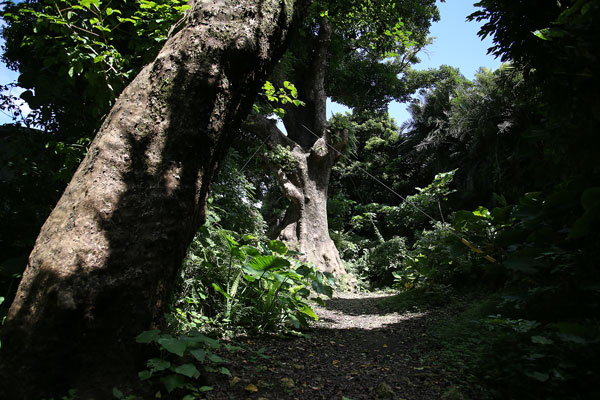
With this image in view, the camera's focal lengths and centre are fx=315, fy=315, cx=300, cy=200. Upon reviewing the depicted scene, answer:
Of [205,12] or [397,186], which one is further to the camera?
[397,186]

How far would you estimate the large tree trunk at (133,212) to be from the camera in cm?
139

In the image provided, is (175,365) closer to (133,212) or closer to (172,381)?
(172,381)

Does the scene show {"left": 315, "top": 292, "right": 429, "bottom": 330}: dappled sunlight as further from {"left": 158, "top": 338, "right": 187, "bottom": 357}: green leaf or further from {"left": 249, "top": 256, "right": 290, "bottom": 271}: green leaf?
{"left": 158, "top": 338, "right": 187, "bottom": 357}: green leaf

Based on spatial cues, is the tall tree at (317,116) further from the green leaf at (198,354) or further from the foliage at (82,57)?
the green leaf at (198,354)

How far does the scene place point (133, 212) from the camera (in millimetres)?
1659

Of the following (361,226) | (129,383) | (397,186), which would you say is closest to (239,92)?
(129,383)

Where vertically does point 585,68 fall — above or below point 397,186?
below

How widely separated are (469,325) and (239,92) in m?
2.71

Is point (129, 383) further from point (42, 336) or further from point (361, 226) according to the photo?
point (361, 226)

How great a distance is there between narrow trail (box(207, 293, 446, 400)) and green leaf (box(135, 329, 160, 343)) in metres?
0.41

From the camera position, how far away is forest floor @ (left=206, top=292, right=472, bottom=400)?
1740 millimetres

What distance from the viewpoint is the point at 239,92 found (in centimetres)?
212

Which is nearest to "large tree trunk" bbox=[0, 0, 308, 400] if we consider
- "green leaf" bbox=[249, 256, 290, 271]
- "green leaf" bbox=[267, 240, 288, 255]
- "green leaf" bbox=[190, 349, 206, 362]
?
"green leaf" bbox=[190, 349, 206, 362]

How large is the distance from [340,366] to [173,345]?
134 centimetres
